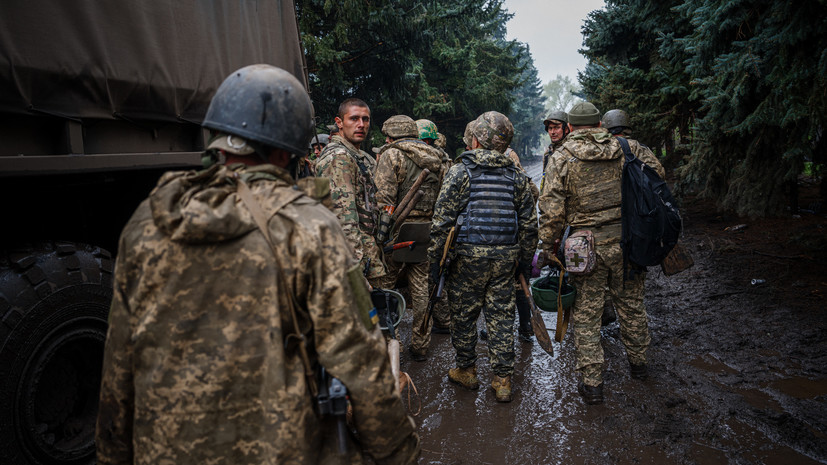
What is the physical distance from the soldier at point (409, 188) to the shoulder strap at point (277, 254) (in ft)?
10.9

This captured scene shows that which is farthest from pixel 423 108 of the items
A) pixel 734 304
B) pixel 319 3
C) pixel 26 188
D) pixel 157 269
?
pixel 157 269

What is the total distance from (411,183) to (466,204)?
1115 millimetres

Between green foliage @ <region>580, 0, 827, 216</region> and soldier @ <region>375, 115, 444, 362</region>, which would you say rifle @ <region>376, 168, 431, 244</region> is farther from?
green foliage @ <region>580, 0, 827, 216</region>

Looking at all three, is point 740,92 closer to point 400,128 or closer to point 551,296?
point 551,296

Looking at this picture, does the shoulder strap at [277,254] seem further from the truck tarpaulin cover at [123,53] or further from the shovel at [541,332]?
the shovel at [541,332]

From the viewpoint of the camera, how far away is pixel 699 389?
156 inches

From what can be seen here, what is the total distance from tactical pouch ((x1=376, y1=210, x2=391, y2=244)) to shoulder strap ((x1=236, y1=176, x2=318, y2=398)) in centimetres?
298

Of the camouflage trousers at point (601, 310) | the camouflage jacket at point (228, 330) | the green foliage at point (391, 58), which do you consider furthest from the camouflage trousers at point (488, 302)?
the green foliage at point (391, 58)

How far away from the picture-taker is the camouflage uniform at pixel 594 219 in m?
4.09

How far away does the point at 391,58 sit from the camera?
43.2 ft

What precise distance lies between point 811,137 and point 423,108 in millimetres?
11914

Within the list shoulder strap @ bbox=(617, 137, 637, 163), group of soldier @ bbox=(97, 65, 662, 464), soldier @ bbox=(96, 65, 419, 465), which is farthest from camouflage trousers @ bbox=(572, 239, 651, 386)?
soldier @ bbox=(96, 65, 419, 465)

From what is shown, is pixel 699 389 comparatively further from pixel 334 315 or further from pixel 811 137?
pixel 334 315

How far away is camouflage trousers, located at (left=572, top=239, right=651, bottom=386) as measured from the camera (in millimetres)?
4023
